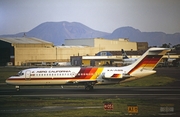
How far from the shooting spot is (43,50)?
62625 mm

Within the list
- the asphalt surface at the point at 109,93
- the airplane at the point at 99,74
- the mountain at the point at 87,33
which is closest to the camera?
the asphalt surface at the point at 109,93

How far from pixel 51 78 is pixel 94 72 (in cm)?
356

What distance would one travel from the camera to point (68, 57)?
2645 inches

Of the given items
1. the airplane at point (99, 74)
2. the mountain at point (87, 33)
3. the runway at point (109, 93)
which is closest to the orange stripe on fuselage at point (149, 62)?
the airplane at point (99, 74)

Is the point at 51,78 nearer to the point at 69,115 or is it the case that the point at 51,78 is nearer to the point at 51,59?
the point at 69,115

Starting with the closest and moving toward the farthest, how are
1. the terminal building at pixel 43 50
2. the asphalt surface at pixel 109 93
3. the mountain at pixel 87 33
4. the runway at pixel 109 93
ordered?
1. the runway at pixel 109 93
2. the asphalt surface at pixel 109 93
3. the mountain at pixel 87 33
4. the terminal building at pixel 43 50

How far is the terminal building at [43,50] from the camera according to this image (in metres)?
53.7

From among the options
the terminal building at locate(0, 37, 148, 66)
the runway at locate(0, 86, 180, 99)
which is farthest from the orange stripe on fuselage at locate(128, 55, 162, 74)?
the terminal building at locate(0, 37, 148, 66)

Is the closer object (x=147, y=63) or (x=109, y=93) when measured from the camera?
(x=109, y=93)

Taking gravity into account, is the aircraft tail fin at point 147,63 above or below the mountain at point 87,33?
below

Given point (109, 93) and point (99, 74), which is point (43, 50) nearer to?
point (99, 74)

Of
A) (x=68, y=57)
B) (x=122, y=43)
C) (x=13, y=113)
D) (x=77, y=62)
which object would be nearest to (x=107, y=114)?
(x=13, y=113)

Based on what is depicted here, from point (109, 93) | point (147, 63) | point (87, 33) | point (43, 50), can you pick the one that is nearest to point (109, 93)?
point (109, 93)

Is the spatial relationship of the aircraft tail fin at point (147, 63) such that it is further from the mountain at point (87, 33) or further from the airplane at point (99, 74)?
the mountain at point (87, 33)
